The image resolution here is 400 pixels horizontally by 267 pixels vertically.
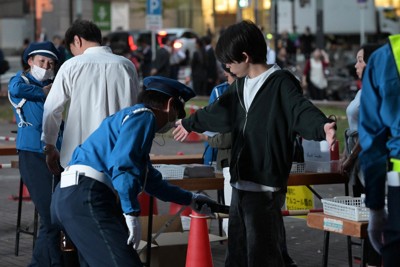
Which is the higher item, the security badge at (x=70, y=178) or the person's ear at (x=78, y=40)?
the person's ear at (x=78, y=40)

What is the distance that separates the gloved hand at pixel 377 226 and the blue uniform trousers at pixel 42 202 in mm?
3299

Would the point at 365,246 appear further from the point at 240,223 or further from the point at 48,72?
the point at 48,72

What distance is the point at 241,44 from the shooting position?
6.16 m

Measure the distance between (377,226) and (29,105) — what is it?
4566 millimetres

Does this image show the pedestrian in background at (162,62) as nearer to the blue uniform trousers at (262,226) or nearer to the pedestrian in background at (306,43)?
the pedestrian in background at (306,43)

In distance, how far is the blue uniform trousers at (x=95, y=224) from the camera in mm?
5664

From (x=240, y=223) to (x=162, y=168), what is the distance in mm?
1663

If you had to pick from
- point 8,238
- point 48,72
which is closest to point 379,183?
point 48,72

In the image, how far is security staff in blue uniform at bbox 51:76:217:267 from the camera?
18.4ft

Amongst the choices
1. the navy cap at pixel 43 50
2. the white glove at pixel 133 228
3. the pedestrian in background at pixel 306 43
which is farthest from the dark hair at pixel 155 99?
the pedestrian in background at pixel 306 43

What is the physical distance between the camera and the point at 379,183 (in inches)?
184

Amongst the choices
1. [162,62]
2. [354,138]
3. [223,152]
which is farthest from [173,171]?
[162,62]

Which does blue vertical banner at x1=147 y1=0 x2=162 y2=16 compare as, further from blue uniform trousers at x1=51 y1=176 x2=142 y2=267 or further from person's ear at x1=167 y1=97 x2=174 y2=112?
blue uniform trousers at x1=51 y1=176 x2=142 y2=267

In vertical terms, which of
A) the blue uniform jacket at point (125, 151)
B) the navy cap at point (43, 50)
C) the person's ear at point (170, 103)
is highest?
the navy cap at point (43, 50)
